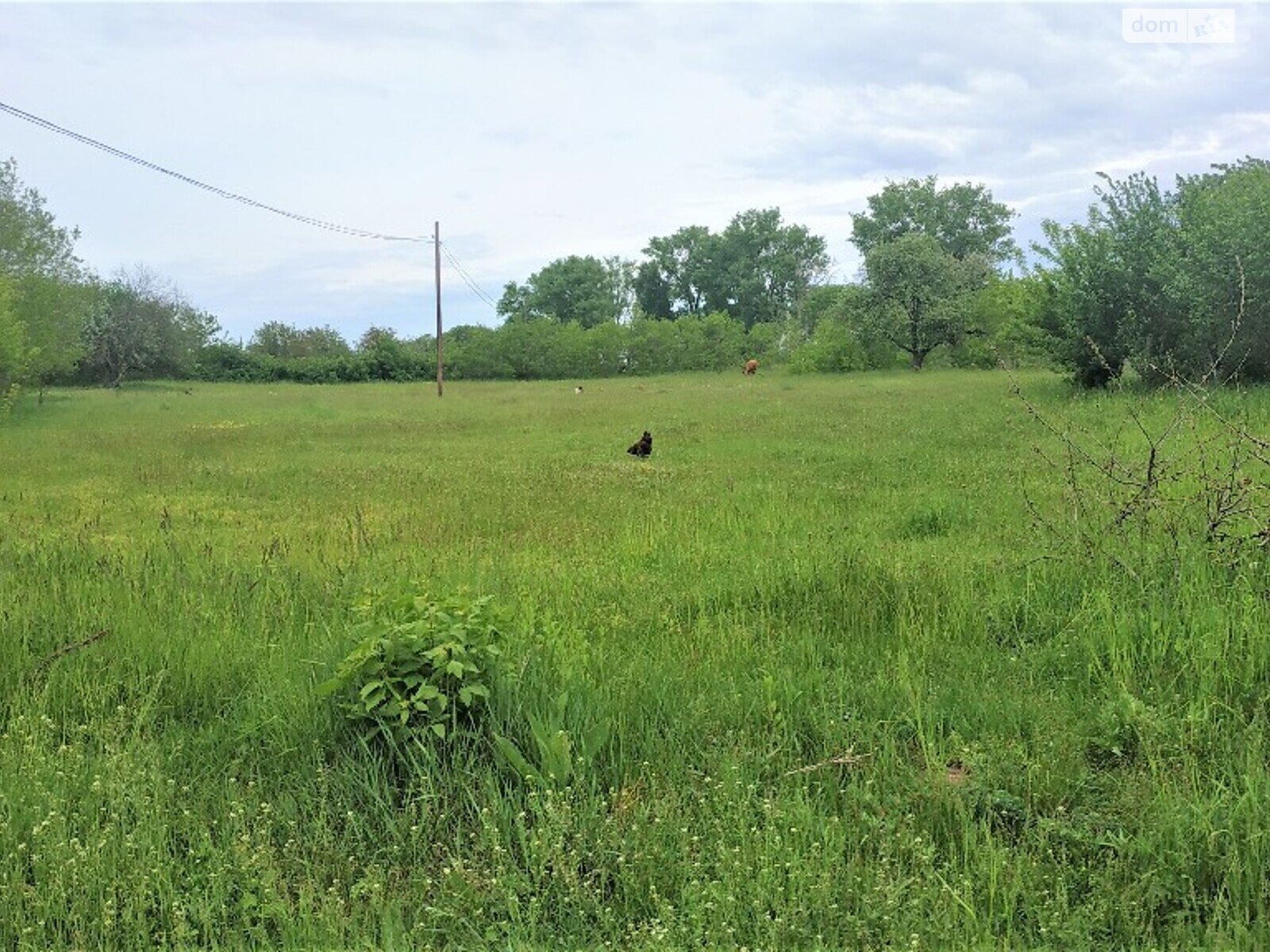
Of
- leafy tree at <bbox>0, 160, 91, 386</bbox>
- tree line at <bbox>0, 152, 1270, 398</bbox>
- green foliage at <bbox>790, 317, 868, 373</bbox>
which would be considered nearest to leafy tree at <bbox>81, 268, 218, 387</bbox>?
tree line at <bbox>0, 152, 1270, 398</bbox>

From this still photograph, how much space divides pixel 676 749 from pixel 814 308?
266ft

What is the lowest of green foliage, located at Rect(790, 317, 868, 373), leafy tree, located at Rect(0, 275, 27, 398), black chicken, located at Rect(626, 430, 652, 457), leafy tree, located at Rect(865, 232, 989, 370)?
black chicken, located at Rect(626, 430, 652, 457)

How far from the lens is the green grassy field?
2545 mm

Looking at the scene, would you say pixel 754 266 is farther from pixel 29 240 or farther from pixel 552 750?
pixel 552 750

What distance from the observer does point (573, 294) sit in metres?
95.4

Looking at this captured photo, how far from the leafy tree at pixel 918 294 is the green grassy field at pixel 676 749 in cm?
4628

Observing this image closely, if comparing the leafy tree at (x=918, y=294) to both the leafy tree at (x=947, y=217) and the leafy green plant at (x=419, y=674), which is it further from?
the leafy green plant at (x=419, y=674)

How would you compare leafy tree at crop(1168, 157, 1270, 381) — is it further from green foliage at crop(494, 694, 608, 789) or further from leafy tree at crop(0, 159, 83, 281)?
leafy tree at crop(0, 159, 83, 281)

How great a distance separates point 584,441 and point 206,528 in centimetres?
914

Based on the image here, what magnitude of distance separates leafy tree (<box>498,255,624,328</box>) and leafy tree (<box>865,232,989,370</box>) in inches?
1814

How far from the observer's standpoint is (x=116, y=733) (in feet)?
11.6

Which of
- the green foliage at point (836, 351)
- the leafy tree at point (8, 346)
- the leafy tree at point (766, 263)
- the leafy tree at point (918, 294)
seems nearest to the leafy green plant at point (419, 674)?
the leafy tree at point (8, 346)

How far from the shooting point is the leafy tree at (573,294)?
93.4m

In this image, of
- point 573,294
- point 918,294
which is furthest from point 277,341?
point 918,294
